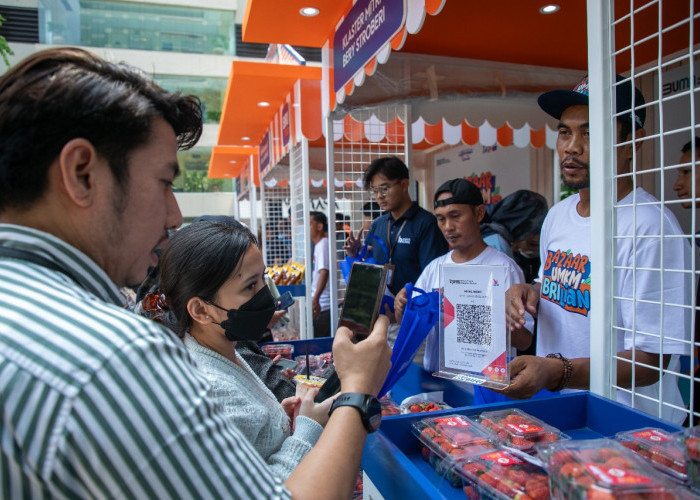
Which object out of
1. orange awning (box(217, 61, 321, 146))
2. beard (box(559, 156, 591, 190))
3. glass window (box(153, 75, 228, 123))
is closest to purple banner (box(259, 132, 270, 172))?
orange awning (box(217, 61, 321, 146))

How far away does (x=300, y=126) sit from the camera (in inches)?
179

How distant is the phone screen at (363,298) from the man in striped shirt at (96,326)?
0.34 metres

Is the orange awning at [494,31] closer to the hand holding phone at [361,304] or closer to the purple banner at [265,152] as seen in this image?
the hand holding phone at [361,304]

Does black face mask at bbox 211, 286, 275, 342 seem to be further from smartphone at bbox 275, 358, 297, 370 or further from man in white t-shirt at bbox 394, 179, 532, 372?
man in white t-shirt at bbox 394, 179, 532, 372

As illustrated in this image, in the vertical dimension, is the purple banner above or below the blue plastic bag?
above

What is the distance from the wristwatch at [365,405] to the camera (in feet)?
2.89

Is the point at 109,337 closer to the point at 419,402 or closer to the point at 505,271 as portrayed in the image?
the point at 505,271

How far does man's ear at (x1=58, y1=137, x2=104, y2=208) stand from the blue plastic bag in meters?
0.97

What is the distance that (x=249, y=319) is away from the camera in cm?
139

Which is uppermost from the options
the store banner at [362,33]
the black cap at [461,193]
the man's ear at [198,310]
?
the store banner at [362,33]

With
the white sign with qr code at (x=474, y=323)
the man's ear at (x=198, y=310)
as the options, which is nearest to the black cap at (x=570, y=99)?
the white sign with qr code at (x=474, y=323)

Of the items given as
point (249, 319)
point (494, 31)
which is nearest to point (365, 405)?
point (249, 319)

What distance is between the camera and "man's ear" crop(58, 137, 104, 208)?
0.67m

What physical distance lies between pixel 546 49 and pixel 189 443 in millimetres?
3790
